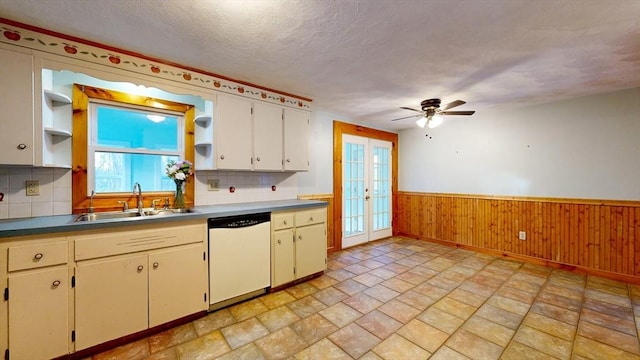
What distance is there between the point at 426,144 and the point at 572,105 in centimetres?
202

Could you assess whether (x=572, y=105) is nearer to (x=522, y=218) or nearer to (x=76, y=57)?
(x=522, y=218)

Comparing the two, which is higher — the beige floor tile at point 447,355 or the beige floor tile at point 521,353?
the beige floor tile at point 447,355

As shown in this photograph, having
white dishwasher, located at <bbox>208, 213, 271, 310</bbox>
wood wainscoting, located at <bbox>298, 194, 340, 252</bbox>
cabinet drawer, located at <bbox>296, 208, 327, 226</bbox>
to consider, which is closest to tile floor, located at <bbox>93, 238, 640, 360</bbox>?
white dishwasher, located at <bbox>208, 213, 271, 310</bbox>

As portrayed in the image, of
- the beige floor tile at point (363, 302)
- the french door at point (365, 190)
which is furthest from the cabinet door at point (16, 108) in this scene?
the french door at point (365, 190)

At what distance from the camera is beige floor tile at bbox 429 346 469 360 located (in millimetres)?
1753

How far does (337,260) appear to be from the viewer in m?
3.74

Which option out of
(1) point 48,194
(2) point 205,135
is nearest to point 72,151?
(1) point 48,194

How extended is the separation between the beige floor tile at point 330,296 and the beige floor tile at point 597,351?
5.84ft

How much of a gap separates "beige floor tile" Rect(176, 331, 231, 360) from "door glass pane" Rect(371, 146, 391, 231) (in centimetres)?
345

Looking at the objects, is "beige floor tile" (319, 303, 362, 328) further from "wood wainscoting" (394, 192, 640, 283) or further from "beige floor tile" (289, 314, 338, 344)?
"wood wainscoting" (394, 192, 640, 283)

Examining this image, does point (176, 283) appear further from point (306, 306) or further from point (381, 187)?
point (381, 187)

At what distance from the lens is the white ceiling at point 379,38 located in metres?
1.58

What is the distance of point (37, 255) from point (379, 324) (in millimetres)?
2445

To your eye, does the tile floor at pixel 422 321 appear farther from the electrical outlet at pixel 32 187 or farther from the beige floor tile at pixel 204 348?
the electrical outlet at pixel 32 187
